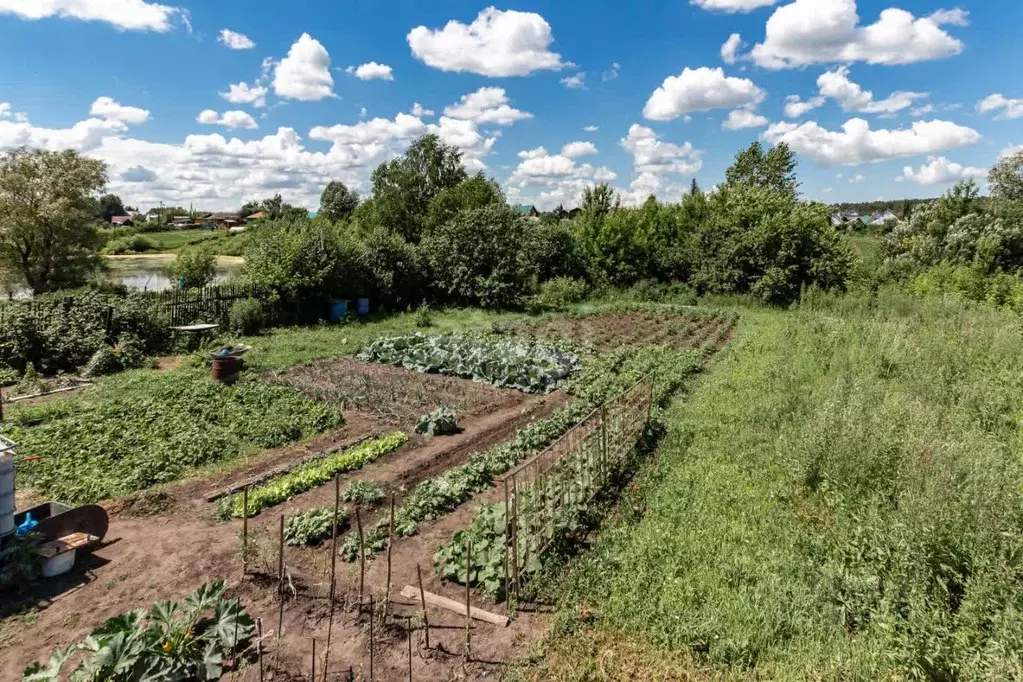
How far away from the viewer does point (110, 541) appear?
5.92 meters

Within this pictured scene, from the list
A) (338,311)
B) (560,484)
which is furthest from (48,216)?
(560,484)

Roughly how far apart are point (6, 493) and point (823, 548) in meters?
7.41

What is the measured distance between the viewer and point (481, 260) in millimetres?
22125

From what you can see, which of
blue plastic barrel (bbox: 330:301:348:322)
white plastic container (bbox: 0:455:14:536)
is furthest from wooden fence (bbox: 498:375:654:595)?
blue plastic barrel (bbox: 330:301:348:322)

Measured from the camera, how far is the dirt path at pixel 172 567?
4.56 metres

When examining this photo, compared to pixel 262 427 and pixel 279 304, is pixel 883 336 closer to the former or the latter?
pixel 262 427

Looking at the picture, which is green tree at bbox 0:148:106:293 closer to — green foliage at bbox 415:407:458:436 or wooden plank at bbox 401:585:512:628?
green foliage at bbox 415:407:458:436

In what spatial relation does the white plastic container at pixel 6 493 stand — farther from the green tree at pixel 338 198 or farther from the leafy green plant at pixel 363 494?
the green tree at pixel 338 198

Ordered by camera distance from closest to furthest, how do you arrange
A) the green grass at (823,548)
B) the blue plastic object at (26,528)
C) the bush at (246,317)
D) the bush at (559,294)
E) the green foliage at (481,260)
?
the green grass at (823,548) → the blue plastic object at (26,528) → the bush at (246,317) → the green foliage at (481,260) → the bush at (559,294)

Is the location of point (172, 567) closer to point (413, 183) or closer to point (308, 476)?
point (308, 476)

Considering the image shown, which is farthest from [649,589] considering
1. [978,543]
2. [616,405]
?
[616,405]

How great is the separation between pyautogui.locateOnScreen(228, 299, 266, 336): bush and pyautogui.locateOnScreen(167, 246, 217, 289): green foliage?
283 inches

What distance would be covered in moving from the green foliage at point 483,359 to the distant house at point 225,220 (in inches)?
2786

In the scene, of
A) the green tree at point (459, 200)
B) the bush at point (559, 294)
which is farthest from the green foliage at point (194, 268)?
the bush at point (559, 294)
